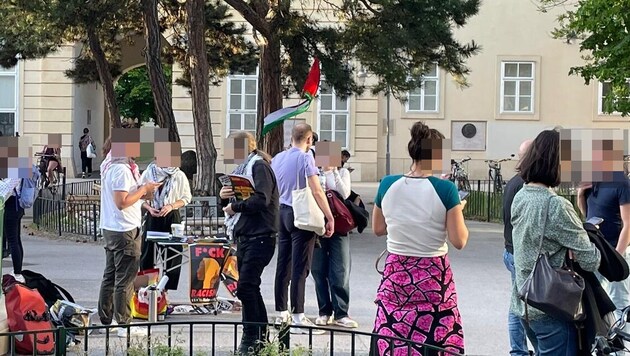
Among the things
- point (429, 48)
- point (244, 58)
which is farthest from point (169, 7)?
point (429, 48)

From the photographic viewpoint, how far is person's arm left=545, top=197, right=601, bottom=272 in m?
4.93

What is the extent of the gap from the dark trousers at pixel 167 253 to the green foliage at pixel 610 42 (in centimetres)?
1004

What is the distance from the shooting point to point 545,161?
5.06m

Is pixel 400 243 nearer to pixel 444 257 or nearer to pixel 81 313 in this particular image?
pixel 444 257

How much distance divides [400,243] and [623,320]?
1.40 metres

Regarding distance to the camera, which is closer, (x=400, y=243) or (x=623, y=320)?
(x=623, y=320)

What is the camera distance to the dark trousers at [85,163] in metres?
36.2

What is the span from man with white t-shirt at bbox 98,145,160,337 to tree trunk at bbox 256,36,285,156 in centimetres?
1095

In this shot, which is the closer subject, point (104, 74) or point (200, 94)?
point (200, 94)

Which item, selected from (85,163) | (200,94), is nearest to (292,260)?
(200,94)

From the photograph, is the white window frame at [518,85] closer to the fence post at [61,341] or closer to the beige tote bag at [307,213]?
the beige tote bag at [307,213]

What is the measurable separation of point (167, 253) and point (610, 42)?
11405 mm

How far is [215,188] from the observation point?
20.5m

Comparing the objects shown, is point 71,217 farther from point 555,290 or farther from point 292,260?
point 555,290
